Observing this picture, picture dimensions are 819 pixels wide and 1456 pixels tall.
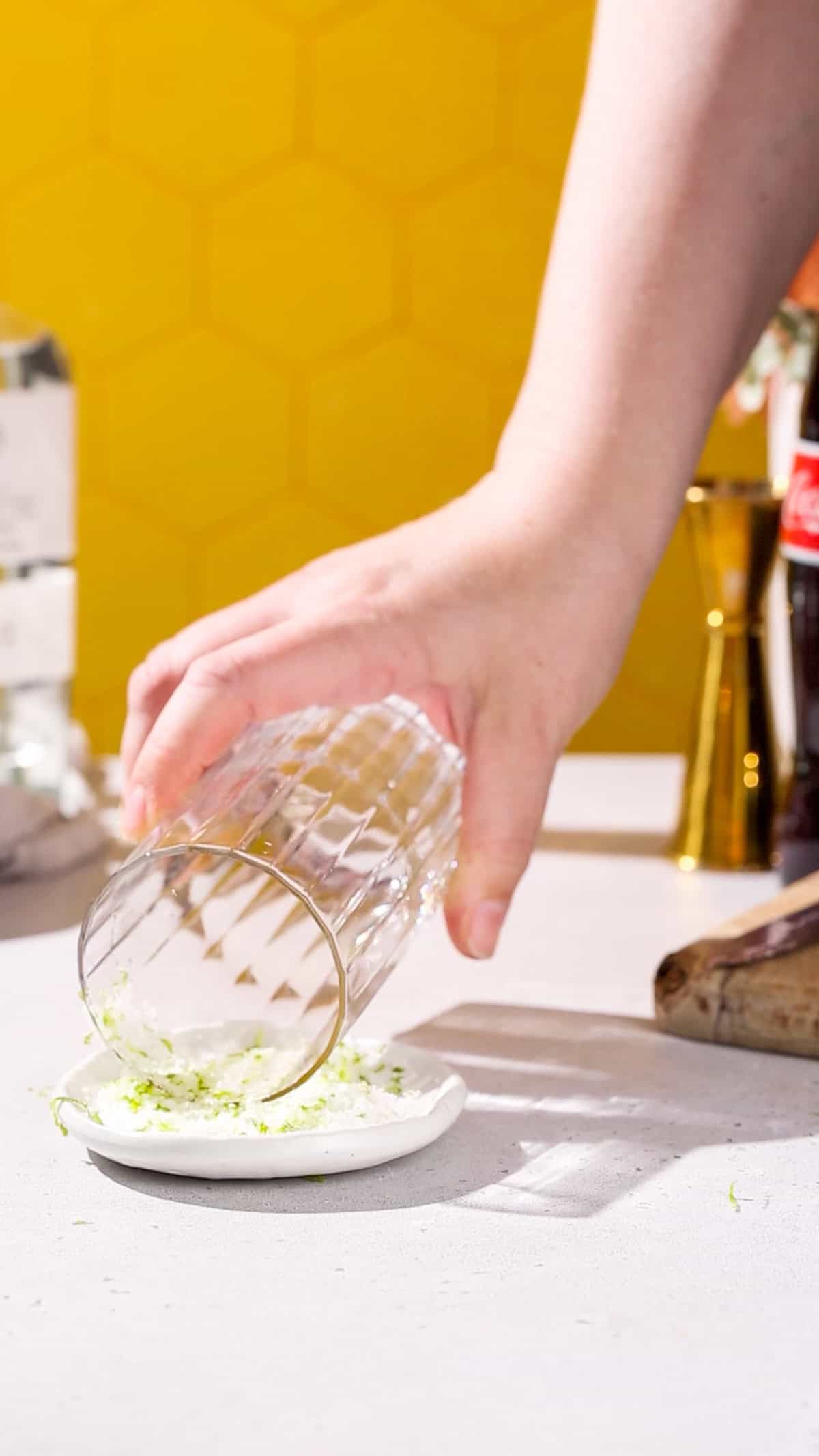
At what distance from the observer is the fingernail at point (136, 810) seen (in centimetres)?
58

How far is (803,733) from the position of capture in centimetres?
87

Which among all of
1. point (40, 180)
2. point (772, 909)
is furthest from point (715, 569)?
point (40, 180)

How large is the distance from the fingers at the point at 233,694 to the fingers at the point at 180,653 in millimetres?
23

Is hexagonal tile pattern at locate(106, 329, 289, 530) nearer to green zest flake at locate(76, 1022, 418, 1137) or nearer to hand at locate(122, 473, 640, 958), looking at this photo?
hand at locate(122, 473, 640, 958)

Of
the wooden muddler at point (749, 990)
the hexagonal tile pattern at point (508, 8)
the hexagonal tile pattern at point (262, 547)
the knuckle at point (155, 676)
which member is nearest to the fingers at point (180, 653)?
the knuckle at point (155, 676)

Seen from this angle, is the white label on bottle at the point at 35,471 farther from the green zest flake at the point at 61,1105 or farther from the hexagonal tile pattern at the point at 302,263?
the hexagonal tile pattern at the point at 302,263

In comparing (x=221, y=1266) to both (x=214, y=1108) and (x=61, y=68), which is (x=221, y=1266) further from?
(x=61, y=68)

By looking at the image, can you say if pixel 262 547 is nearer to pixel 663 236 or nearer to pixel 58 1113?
pixel 663 236

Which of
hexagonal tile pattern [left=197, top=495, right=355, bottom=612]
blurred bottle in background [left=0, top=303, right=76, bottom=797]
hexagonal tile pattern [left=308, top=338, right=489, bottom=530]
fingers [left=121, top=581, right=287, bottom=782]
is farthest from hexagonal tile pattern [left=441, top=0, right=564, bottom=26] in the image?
fingers [left=121, top=581, right=287, bottom=782]

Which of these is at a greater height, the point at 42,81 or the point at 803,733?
the point at 42,81

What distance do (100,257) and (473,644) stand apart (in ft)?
4.95

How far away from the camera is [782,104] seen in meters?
0.67

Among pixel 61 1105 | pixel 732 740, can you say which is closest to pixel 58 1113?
pixel 61 1105

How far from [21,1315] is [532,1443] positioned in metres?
0.14
